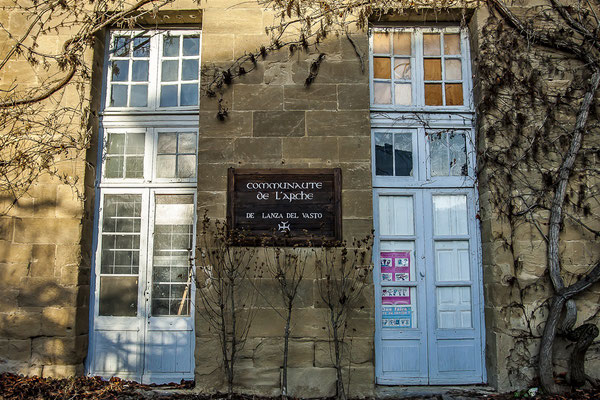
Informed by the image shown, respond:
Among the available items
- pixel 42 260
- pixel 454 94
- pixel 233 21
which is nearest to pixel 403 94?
pixel 454 94

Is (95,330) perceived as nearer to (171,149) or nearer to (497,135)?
(171,149)

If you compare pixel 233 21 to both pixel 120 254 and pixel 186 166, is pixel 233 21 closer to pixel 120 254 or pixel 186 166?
pixel 186 166

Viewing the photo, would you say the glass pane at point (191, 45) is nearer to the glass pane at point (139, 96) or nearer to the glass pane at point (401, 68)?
the glass pane at point (139, 96)

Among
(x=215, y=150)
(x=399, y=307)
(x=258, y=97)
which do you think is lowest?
(x=399, y=307)

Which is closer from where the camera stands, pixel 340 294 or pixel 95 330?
pixel 340 294

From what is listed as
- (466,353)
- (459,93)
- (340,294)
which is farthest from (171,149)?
(466,353)

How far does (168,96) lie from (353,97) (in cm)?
191

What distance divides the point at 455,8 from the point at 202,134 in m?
2.86

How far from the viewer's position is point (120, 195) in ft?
16.6

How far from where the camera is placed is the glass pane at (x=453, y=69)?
17.2 feet

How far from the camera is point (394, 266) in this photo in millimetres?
4895

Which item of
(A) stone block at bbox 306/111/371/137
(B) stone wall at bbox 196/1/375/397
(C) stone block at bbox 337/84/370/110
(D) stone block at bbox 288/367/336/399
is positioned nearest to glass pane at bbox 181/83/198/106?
(B) stone wall at bbox 196/1/375/397

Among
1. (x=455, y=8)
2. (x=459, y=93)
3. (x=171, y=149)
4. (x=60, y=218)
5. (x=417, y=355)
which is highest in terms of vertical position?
(x=455, y=8)

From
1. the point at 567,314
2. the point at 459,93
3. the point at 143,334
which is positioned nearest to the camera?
the point at 567,314
